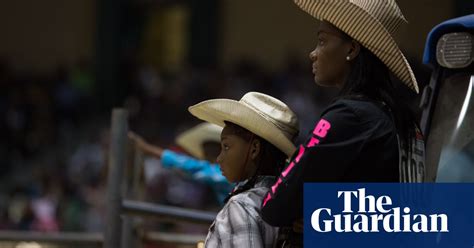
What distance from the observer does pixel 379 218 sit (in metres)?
2.81

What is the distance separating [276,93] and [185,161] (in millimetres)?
7366

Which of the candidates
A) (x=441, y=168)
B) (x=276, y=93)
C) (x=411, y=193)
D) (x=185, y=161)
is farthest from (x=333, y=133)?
(x=276, y=93)

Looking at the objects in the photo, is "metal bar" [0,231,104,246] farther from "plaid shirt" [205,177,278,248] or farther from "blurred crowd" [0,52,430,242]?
"blurred crowd" [0,52,430,242]

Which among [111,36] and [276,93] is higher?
[111,36]

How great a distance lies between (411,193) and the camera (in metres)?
2.86

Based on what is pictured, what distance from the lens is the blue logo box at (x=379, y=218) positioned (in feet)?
9.19

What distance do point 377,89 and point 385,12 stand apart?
21 cm

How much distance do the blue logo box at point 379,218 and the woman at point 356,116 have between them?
1.2 inches

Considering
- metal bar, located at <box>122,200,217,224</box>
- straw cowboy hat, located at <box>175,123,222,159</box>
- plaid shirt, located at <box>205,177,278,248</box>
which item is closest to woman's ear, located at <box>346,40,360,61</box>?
plaid shirt, located at <box>205,177,278,248</box>

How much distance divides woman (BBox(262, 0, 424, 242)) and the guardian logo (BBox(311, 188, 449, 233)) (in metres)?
0.05

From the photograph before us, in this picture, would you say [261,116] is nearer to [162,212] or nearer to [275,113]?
[275,113]

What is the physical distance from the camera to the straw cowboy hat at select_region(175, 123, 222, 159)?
528 cm

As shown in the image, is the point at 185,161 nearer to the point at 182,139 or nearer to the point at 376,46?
the point at 182,139

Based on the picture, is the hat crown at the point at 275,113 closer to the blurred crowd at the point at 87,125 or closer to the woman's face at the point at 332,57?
the woman's face at the point at 332,57
